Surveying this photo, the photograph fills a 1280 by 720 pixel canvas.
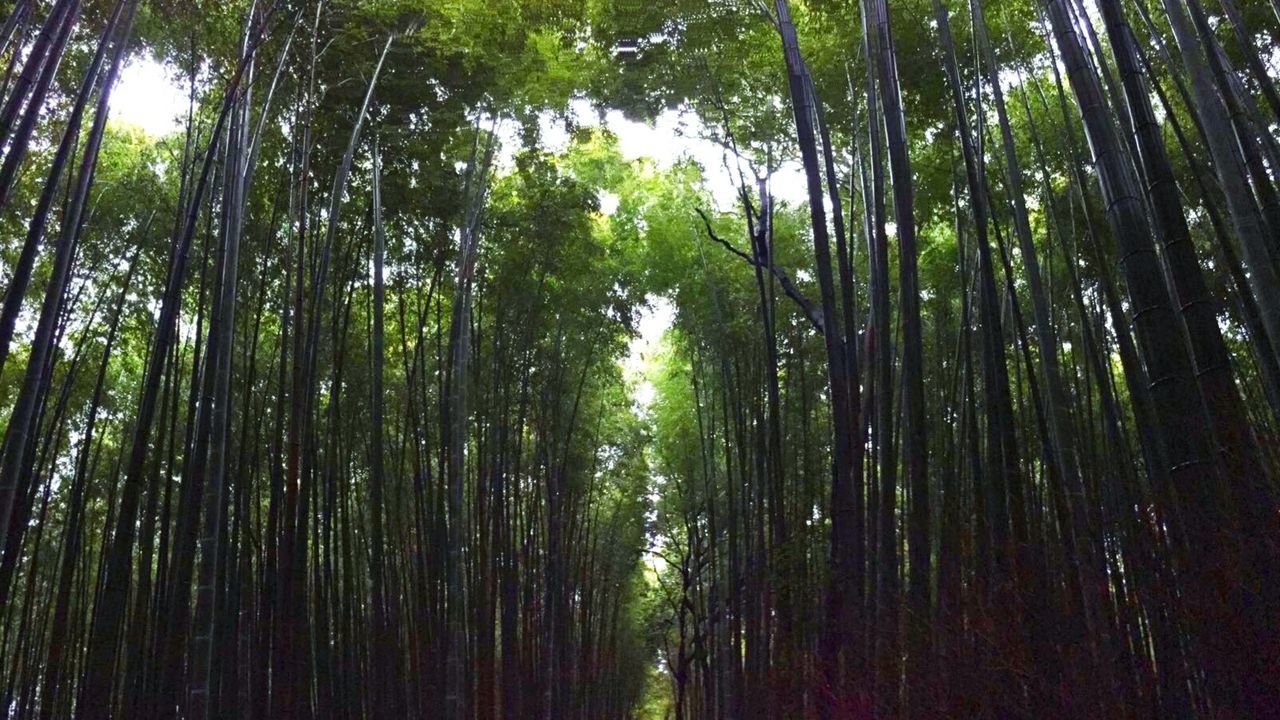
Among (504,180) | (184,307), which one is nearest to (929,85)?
(504,180)

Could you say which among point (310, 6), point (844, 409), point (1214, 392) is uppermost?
point (310, 6)

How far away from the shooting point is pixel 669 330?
8.87 meters

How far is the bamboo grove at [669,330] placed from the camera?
2326 mm

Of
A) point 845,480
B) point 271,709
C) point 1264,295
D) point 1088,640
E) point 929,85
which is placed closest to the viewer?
point 1264,295

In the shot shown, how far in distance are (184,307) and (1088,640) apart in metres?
6.42

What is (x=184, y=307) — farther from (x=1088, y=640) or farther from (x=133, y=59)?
(x=1088, y=640)

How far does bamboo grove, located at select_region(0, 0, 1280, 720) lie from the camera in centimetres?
233

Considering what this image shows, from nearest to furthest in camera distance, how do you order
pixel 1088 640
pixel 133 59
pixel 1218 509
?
pixel 1218 509 < pixel 1088 640 < pixel 133 59

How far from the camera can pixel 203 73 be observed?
496 cm

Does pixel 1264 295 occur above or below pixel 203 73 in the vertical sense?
below

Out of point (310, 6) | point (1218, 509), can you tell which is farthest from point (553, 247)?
point (1218, 509)

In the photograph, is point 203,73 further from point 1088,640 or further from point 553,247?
point 1088,640

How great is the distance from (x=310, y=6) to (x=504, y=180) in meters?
2.36

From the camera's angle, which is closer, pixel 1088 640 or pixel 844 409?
pixel 1088 640
